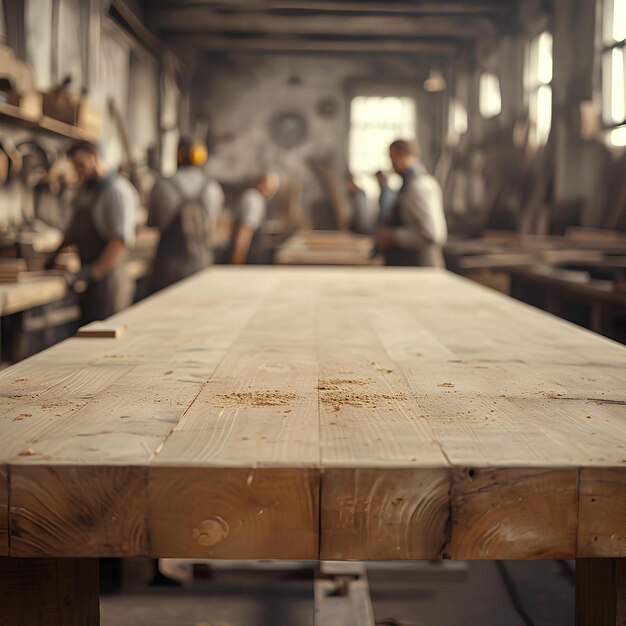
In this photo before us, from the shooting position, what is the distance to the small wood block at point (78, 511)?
0.87 meters

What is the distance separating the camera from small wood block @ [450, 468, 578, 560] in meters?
0.87

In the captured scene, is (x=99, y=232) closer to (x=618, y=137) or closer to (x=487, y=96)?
(x=618, y=137)

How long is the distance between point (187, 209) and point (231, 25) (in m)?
7.51

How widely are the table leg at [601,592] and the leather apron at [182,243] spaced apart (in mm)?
4215

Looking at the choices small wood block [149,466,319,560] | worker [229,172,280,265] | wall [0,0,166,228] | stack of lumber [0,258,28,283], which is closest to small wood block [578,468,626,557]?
small wood block [149,466,319,560]

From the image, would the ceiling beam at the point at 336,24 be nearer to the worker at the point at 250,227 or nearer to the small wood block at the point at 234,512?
the worker at the point at 250,227

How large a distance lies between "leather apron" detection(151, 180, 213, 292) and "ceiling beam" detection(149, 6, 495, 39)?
23.8 feet

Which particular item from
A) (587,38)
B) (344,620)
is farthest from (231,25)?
(344,620)

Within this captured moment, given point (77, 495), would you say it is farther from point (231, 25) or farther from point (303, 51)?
point (303, 51)

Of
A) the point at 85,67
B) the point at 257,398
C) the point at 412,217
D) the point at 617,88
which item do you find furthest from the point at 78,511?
the point at 85,67

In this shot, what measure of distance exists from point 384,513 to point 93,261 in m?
3.96

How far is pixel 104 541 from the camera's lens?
883mm

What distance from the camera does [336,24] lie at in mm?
11867

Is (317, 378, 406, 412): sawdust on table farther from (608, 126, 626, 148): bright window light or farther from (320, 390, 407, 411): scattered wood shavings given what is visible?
(608, 126, 626, 148): bright window light
